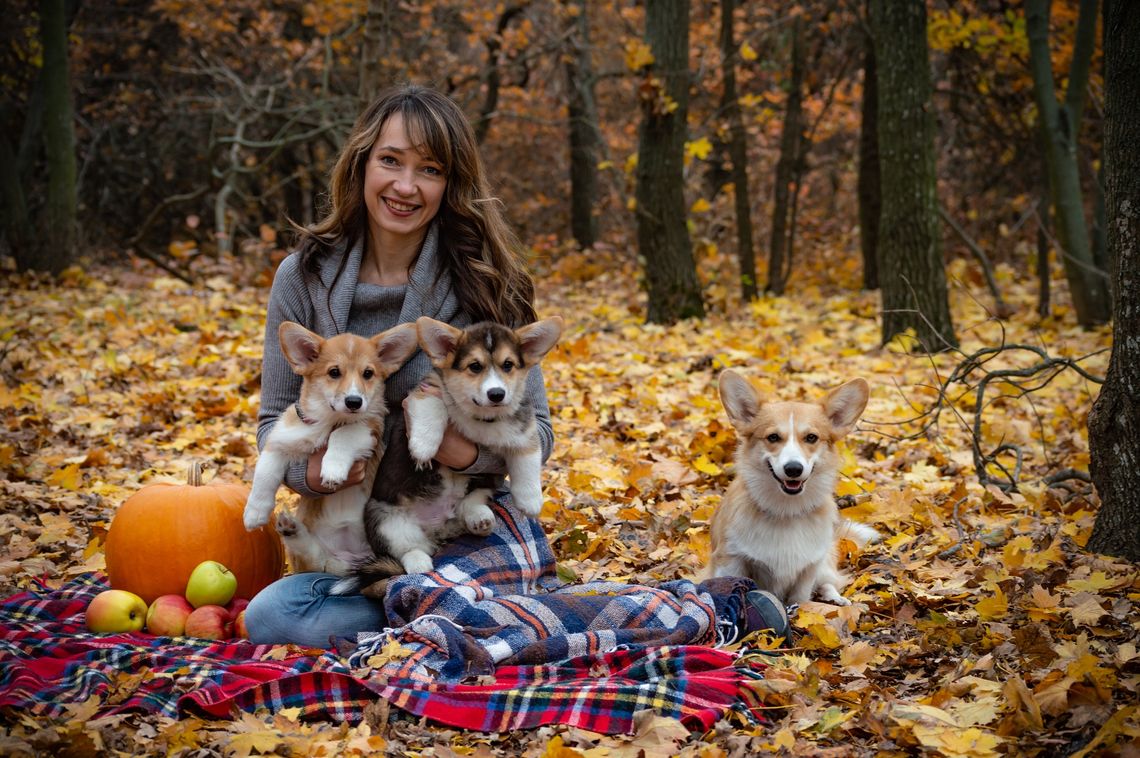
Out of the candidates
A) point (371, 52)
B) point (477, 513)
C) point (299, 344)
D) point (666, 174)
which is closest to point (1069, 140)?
point (666, 174)

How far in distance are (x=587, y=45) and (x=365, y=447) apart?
12916 mm

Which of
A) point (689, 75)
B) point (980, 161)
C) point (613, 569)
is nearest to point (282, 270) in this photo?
point (613, 569)

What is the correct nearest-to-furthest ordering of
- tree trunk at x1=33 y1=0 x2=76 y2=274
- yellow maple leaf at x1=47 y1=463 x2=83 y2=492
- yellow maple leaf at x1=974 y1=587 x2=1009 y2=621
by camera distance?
yellow maple leaf at x1=974 y1=587 x2=1009 y2=621 → yellow maple leaf at x1=47 y1=463 x2=83 y2=492 → tree trunk at x1=33 y1=0 x2=76 y2=274

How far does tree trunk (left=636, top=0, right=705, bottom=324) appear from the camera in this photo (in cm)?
952

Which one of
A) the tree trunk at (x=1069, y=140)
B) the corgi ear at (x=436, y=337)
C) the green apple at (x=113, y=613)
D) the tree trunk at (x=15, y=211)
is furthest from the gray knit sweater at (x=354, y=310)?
the tree trunk at (x=15, y=211)

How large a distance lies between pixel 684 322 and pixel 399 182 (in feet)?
20.8

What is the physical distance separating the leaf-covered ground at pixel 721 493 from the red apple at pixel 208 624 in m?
0.74

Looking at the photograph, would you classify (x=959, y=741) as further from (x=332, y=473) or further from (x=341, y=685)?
(x=332, y=473)

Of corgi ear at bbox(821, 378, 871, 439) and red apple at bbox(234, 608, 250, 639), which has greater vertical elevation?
corgi ear at bbox(821, 378, 871, 439)

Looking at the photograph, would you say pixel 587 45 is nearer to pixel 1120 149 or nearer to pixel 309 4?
pixel 309 4

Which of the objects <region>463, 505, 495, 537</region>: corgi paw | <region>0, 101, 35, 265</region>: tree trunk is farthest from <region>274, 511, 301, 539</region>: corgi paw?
<region>0, 101, 35, 265</region>: tree trunk

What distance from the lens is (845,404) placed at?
3.78 m

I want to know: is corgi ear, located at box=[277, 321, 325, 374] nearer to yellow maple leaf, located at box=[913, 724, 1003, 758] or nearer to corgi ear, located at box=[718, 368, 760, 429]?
corgi ear, located at box=[718, 368, 760, 429]

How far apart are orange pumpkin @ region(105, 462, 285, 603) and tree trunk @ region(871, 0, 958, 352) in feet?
19.9
